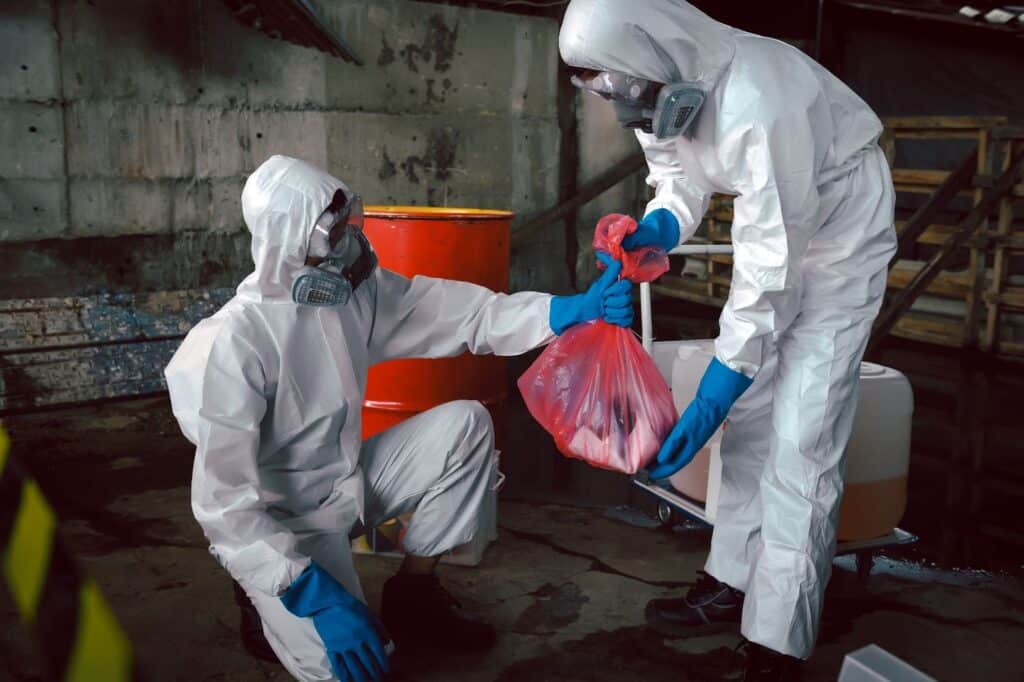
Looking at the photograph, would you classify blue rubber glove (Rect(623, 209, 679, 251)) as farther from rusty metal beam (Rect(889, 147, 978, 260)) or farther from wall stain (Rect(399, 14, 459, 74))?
wall stain (Rect(399, 14, 459, 74))

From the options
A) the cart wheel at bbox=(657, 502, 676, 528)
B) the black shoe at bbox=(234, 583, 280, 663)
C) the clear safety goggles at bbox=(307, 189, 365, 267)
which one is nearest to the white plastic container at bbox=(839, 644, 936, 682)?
the clear safety goggles at bbox=(307, 189, 365, 267)

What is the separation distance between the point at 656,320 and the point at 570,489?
360cm

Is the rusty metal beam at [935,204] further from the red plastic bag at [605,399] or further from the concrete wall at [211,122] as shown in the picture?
the concrete wall at [211,122]

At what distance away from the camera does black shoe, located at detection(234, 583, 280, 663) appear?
2314 millimetres

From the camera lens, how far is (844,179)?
211 cm

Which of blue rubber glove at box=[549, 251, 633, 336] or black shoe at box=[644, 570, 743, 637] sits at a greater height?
blue rubber glove at box=[549, 251, 633, 336]

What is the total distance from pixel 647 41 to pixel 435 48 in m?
4.25

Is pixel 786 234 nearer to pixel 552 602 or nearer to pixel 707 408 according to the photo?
pixel 707 408

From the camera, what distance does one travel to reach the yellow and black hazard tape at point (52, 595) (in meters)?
1.11

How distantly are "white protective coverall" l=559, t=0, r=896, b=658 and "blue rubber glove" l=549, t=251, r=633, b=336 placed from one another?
0.83 ft

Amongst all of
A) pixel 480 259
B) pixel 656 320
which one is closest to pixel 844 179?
pixel 480 259

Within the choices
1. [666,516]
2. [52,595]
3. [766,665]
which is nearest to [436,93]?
[666,516]

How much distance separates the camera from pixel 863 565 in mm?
2758

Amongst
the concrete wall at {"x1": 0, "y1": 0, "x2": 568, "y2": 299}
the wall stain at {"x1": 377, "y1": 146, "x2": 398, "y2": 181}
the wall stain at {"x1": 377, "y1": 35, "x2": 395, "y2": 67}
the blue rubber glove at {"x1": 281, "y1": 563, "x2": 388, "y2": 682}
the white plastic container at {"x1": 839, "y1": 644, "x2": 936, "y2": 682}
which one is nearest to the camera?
the white plastic container at {"x1": 839, "y1": 644, "x2": 936, "y2": 682}
